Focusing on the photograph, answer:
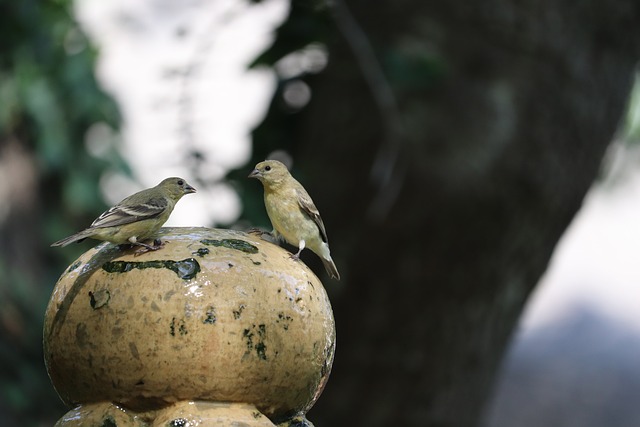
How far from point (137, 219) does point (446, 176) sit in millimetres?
4136

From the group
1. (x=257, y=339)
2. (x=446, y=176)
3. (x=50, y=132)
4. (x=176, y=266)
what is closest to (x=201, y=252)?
(x=176, y=266)

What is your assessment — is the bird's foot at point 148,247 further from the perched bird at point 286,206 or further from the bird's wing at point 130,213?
the perched bird at point 286,206

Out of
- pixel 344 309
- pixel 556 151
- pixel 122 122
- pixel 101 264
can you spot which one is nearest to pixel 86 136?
pixel 122 122

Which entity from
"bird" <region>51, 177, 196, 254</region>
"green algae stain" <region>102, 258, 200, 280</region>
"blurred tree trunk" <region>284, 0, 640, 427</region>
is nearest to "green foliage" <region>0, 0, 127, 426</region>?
"blurred tree trunk" <region>284, 0, 640, 427</region>

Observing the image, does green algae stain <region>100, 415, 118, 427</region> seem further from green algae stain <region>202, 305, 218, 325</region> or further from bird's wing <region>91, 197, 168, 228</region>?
bird's wing <region>91, 197, 168, 228</region>

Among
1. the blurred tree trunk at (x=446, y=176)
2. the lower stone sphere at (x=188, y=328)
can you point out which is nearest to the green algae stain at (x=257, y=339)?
the lower stone sphere at (x=188, y=328)

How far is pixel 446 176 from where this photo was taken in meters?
5.96

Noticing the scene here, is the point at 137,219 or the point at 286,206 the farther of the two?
the point at 286,206

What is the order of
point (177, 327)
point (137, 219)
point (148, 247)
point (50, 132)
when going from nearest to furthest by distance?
1. point (177, 327)
2. point (148, 247)
3. point (137, 219)
4. point (50, 132)

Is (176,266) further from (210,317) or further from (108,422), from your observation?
(108,422)

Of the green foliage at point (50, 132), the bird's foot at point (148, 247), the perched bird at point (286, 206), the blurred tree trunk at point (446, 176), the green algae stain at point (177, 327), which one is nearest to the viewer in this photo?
the green algae stain at point (177, 327)

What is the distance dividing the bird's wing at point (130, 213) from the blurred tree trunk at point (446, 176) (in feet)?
12.2

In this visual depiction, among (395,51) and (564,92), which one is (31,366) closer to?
(395,51)

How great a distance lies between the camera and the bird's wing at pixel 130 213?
2.02m
